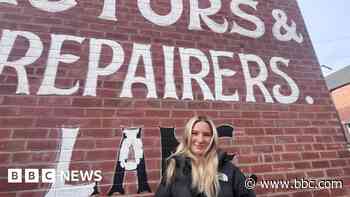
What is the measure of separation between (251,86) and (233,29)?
2.31 ft

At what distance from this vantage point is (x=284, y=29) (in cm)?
355

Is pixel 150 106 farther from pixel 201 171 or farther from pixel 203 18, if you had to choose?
pixel 203 18

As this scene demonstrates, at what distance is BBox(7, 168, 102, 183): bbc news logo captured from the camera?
2.09 m

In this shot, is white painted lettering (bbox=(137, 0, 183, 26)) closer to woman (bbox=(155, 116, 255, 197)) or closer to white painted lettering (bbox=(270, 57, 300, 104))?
white painted lettering (bbox=(270, 57, 300, 104))

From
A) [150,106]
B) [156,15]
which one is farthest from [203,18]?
[150,106]

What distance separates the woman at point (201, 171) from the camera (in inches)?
65.6

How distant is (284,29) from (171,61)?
1.58m

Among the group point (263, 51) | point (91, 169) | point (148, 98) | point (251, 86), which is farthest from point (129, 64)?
point (263, 51)

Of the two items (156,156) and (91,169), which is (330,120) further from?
(91,169)

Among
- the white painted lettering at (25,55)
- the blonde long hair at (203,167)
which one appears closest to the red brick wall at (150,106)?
the white painted lettering at (25,55)

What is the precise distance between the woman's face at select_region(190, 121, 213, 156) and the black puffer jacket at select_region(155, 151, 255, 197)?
3.2 inches

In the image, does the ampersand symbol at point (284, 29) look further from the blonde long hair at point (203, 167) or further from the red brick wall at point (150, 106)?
the blonde long hair at point (203, 167)

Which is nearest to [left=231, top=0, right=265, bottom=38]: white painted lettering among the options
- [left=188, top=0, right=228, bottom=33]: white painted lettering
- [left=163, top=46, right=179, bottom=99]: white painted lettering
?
[left=188, top=0, right=228, bottom=33]: white painted lettering

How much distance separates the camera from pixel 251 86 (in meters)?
3.07
